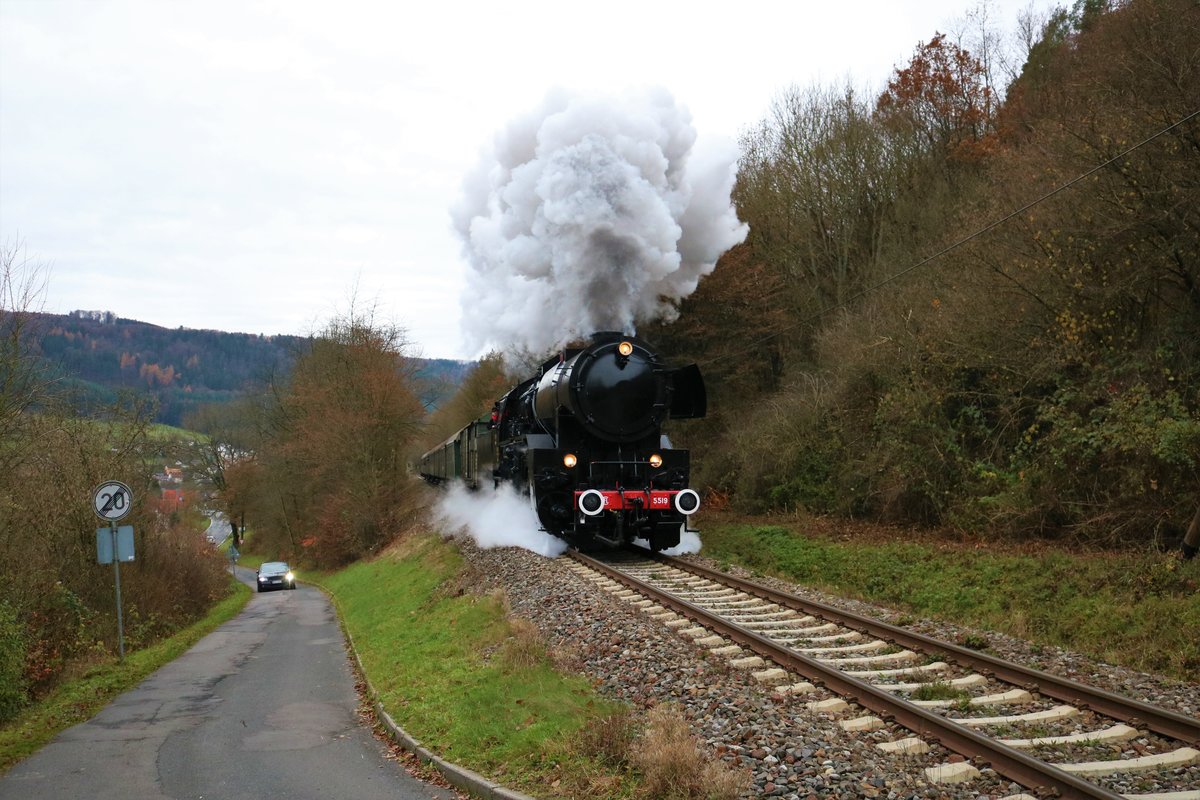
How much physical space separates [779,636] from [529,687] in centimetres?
250

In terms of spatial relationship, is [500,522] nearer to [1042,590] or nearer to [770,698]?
[1042,590]

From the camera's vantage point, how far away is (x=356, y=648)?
509 inches

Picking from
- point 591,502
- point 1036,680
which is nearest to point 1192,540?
point 1036,680

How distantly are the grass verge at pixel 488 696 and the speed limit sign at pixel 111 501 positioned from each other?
11.8ft

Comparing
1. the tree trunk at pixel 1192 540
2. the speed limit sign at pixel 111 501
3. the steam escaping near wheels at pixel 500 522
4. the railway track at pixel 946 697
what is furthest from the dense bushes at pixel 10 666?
the tree trunk at pixel 1192 540

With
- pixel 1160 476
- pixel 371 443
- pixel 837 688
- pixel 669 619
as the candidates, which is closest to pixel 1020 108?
pixel 1160 476

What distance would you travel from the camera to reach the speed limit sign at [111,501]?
38.0 ft

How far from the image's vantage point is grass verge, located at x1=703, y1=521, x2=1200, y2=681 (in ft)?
26.3

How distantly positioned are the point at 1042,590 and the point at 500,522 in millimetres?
10696

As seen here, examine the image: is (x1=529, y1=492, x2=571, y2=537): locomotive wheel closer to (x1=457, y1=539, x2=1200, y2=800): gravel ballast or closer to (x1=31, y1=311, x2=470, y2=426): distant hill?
(x1=457, y1=539, x2=1200, y2=800): gravel ballast

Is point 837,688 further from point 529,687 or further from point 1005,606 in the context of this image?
point 1005,606

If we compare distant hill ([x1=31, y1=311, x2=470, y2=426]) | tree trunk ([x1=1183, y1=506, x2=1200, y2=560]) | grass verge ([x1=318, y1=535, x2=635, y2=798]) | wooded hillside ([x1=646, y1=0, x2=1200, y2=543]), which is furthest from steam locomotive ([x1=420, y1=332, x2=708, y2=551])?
distant hill ([x1=31, y1=311, x2=470, y2=426])

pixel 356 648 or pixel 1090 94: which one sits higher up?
pixel 1090 94

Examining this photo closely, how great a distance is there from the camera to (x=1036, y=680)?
21.2 feet
